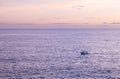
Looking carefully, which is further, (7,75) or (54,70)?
(54,70)

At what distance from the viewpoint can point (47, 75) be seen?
6638 cm

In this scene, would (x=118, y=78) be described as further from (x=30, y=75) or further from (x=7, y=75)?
(x=7, y=75)

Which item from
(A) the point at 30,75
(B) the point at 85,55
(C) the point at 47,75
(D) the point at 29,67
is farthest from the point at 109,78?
(B) the point at 85,55

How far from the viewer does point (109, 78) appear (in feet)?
210

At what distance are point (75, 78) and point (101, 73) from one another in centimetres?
940

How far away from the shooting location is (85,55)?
10950 cm

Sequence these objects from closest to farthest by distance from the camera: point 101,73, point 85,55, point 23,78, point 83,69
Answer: point 23,78 → point 101,73 → point 83,69 → point 85,55

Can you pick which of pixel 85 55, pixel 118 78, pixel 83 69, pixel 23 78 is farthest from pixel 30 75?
pixel 85 55

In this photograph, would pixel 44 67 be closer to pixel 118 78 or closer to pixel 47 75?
pixel 47 75

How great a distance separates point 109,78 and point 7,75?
25997 mm

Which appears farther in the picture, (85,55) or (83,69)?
(85,55)

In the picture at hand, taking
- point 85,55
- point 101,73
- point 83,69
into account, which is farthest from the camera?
point 85,55

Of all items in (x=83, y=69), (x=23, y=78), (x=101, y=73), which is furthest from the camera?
(x=83, y=69)

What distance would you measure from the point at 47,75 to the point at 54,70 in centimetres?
703
